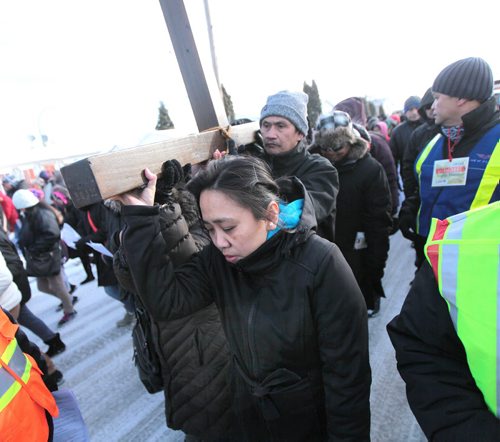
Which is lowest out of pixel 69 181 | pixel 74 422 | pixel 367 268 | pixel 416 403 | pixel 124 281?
pixel 367 268

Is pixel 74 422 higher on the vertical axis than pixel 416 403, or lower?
lower

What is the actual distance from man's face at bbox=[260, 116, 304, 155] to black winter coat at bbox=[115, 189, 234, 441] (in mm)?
604

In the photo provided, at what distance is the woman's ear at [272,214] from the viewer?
119 centimetres

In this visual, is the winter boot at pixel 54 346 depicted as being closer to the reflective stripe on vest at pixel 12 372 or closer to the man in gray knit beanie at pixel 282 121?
the reflective stripe on vest at pixel 12 372

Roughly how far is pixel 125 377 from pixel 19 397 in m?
1.86

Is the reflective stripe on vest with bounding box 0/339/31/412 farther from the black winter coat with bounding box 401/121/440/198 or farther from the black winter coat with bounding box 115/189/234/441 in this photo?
the black winter coat with bounding box 401/121/440/198

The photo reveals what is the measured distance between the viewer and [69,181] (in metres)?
0.92

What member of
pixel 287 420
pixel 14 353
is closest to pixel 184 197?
pixel 14 353

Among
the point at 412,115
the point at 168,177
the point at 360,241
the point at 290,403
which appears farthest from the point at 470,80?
the point at 412,115

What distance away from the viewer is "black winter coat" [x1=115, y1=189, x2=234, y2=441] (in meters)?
1.46

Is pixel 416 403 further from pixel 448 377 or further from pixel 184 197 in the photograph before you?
pixel 184 197

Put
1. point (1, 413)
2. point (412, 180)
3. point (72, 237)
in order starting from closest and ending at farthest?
1. point (1, 413)
2. point (412, 180)
3. point (72, 237)

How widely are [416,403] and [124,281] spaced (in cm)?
106

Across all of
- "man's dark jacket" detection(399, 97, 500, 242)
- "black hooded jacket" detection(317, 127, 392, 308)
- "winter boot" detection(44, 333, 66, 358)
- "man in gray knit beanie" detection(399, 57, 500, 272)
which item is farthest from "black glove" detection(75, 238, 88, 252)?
"man's dark jacket" detection(399, 97, 500, 242)
